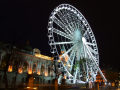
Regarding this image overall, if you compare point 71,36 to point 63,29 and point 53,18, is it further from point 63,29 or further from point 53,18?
point 53,18

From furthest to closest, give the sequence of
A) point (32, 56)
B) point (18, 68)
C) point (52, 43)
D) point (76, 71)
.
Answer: point (32, 56) → point (18, 68) → point (76, 71) → point (52, 43)

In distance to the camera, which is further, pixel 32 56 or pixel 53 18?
pixel 32 56

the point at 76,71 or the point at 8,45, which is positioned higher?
the point at 8,45

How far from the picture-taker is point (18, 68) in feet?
178

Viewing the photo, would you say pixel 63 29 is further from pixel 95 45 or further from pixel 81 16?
pixel 95 45

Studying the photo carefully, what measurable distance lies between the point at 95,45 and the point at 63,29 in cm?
1272

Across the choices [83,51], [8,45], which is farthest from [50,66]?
[83,51]

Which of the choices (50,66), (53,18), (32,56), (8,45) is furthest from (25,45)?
(53,18)

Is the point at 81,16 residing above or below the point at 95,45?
above

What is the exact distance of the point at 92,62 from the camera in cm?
4506

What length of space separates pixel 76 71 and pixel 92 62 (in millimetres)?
5358

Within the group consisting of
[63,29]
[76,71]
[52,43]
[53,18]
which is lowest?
[76,71]

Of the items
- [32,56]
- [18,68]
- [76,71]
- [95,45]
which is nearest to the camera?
[76,71]

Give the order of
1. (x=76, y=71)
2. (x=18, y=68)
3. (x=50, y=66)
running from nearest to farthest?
(x=76, y=71) < (x=18, y=68) < (x=50, y=66)
